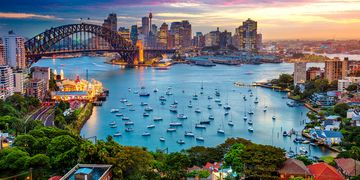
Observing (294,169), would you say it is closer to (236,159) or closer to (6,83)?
(236,159)

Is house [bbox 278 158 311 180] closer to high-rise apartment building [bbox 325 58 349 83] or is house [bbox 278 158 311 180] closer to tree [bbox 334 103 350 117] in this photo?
tree [bbox 334 103 350 117]

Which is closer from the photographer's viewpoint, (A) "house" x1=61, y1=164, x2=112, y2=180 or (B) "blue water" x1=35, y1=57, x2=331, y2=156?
(A) "house" x1=61, y1=164, x2=112, y2=180

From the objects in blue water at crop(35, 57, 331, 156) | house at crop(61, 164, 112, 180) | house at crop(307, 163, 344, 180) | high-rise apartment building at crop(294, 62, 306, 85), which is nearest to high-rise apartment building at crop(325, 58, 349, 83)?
high-rise apartment building at crop(294, 62, 306, 85)

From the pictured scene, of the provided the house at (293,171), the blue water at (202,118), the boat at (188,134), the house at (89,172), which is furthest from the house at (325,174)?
the boat at (188,134)

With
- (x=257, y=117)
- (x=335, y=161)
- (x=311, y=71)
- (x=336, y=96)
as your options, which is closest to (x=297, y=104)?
(x=336, y=96)

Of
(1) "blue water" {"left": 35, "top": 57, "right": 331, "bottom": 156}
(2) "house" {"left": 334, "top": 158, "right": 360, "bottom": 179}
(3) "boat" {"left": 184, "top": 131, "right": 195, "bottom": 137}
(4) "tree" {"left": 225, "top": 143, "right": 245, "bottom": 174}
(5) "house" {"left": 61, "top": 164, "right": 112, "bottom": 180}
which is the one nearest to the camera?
(5) "house" {"left": 61, "top": 164, "right": 112, "bottom": 180}

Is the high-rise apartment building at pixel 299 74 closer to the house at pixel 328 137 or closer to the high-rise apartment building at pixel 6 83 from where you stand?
the house at pixel 328 137

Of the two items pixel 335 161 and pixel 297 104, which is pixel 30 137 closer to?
pixel 335 161
